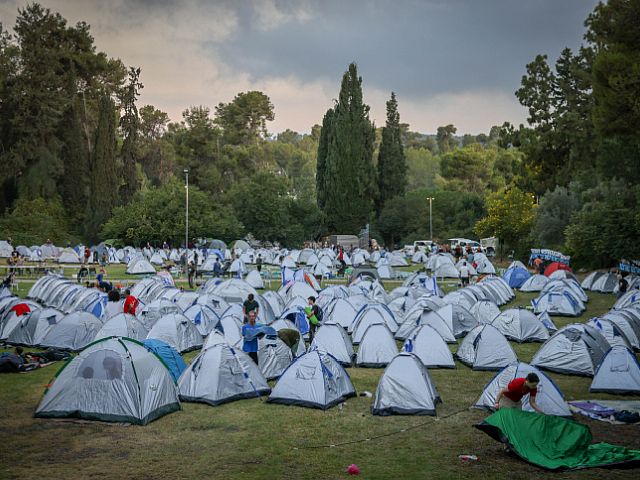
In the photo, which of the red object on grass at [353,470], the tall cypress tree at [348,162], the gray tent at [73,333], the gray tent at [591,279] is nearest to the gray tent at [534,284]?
the gray tent at [591,279]

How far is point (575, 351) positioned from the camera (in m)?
15.3

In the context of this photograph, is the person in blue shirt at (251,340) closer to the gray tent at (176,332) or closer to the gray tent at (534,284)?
the gray tent at (176,332)

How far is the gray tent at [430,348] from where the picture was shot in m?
15.9

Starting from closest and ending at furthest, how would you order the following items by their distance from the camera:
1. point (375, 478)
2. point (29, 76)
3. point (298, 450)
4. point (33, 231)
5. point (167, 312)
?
→ point (375, 478)
point (298, 450)
point (167, 312)
point (33, 231)
point (29, 76)

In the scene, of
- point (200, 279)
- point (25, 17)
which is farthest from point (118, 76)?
point (200, 279)

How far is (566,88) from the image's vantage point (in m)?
34.3

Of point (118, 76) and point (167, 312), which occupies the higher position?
point (118, 76)

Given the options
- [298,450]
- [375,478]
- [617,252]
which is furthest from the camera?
[617,252]

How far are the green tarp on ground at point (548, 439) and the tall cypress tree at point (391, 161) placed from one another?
58860 mm

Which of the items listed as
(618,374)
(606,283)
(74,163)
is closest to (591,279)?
(606,283)

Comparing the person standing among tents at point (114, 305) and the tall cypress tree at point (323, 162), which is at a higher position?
the tall cypress tree at point (323, 162)

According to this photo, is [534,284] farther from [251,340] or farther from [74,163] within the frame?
[74,163]

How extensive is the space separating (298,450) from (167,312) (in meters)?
8.89

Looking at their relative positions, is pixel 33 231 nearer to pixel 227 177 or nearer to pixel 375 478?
pixel 227 177
